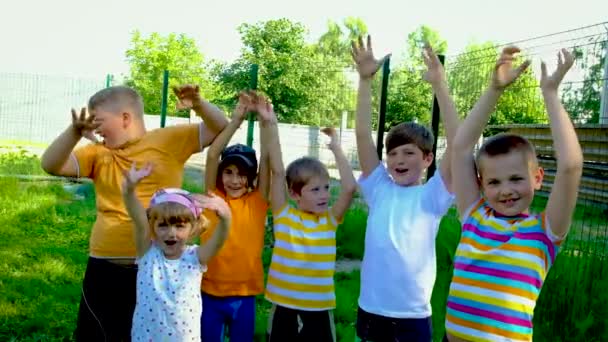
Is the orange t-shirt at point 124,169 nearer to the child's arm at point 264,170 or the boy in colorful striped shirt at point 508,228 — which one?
the child's arm at point 264,170

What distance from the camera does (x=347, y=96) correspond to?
23.7ft

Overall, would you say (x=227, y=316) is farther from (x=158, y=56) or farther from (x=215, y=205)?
(x=158, y=56)

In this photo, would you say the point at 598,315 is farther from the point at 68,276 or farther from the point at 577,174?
the point at 68,276

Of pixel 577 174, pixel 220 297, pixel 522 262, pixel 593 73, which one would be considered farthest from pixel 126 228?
pixel 593 73

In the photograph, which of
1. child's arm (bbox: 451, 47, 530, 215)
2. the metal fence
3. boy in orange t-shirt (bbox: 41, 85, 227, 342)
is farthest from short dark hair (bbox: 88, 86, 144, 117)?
the metal fence

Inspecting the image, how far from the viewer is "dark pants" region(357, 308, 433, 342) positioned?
281 cm

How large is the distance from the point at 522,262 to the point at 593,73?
295 centimetres

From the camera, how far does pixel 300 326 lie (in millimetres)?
3088

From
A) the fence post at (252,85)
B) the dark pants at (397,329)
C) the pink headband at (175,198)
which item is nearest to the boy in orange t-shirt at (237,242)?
the pink headband at (175,198)

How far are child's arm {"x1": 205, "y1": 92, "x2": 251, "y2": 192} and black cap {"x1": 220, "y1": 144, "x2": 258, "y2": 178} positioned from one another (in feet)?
0.15

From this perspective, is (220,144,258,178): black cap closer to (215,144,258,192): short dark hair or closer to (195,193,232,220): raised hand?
(215,144,258,192): short dark hair

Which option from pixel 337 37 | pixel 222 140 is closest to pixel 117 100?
pixel 222 140

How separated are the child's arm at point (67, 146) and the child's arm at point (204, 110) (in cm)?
42

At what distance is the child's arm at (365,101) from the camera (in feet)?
10.1
